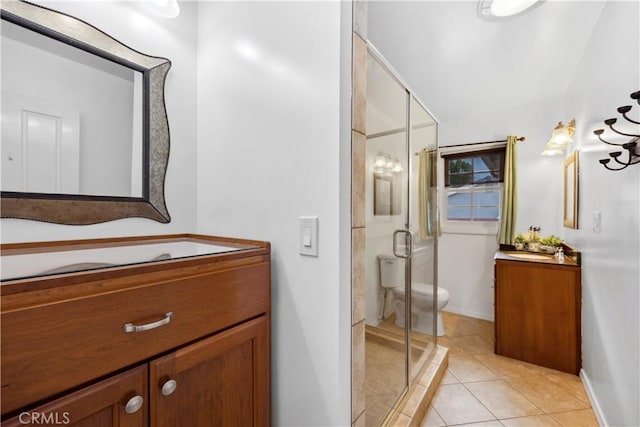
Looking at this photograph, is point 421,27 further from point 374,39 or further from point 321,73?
point 321,73

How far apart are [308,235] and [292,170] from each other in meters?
0.25

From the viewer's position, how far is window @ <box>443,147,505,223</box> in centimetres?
320

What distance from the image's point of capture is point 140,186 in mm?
1210

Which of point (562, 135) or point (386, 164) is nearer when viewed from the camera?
point (386, 164)

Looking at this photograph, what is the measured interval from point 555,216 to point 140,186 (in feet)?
11.7

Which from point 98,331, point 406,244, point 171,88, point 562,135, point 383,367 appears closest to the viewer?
point 98,331

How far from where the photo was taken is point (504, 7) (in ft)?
5.24

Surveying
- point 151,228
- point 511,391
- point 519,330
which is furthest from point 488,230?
point 151,228

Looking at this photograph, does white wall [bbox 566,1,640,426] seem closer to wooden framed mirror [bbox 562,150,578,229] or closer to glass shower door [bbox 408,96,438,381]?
wooden framed mirror [bbox 562,150,578,229]

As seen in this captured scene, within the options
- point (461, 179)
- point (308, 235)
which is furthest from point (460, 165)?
point (308, 235)

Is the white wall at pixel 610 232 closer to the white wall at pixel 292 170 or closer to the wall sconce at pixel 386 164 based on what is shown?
the wall sconce at pixel 386 164

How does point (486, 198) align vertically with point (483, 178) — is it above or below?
below

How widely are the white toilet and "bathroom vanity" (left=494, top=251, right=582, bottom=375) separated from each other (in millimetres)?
506

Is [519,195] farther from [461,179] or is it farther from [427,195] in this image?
[427,195]
